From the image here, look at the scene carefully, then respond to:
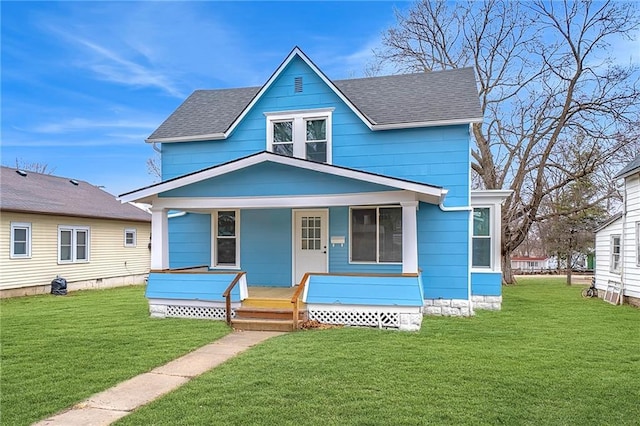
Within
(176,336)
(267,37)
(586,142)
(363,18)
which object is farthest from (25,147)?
(586,142)

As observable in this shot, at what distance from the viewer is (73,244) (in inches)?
658

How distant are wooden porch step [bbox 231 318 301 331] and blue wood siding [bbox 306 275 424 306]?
65 centimetres

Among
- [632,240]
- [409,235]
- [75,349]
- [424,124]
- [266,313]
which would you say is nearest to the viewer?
[75,349]

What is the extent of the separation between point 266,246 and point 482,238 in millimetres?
5728

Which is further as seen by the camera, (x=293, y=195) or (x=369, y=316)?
(x=293, y=195)

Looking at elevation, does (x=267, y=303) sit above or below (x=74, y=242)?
below

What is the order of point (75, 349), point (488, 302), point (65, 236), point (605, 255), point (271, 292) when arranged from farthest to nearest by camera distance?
1. point (65, 236)
2. point (605, 255)
3. point (488, 302)
4. point (271, 292)
5. point (75, 349)

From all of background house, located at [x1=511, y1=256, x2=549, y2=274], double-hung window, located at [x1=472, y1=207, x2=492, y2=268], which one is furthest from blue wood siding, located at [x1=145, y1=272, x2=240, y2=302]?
background house, located at [x1=511, y1=256, x2=549, y2=274]

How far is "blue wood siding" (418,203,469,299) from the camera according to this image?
10.3m

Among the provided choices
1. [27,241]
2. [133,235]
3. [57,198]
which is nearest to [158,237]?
[27,241]

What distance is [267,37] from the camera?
51.3 feet

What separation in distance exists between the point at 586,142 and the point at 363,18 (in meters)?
11.8

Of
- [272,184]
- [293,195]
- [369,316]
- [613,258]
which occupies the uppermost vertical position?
[272,184]

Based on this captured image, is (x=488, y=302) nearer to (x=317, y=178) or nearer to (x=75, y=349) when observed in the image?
(x=317, y=178)
